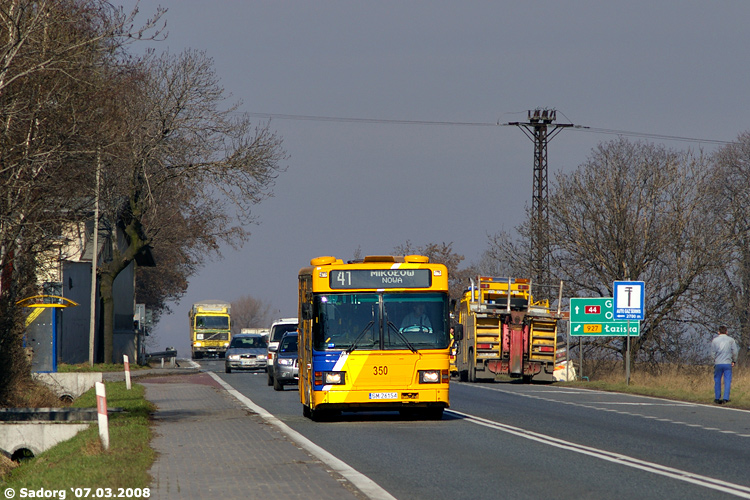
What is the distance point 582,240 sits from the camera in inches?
1716

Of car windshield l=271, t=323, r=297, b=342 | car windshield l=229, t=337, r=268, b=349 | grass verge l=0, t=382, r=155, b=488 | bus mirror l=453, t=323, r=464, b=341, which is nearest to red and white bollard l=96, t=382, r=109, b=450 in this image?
grass verge l=0, t=382, r=155, b=488

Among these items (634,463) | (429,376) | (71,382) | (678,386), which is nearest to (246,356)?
(71,382)

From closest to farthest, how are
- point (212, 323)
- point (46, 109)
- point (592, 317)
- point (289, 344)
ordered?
point (46, 109) → point (289, 344) → point (592, 317) → point (212, 323)

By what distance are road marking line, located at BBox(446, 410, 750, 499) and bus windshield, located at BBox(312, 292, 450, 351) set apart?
6.27 ft

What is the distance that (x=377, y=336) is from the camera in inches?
698

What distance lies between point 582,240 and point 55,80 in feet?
101

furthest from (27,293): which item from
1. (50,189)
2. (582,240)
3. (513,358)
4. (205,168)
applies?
(582,240)

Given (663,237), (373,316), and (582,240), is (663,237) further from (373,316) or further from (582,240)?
(373,316)

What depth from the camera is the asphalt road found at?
397 inches

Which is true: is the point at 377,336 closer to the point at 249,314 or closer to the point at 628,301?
the point at 628,301

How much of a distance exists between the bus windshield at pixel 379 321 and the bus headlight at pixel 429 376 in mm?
420

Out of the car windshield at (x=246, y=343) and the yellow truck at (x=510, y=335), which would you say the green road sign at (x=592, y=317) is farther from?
the car windshield at (x=246, y=343)

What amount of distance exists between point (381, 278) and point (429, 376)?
1912 millimetres

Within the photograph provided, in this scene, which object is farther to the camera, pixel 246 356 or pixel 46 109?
pixel 246 356
